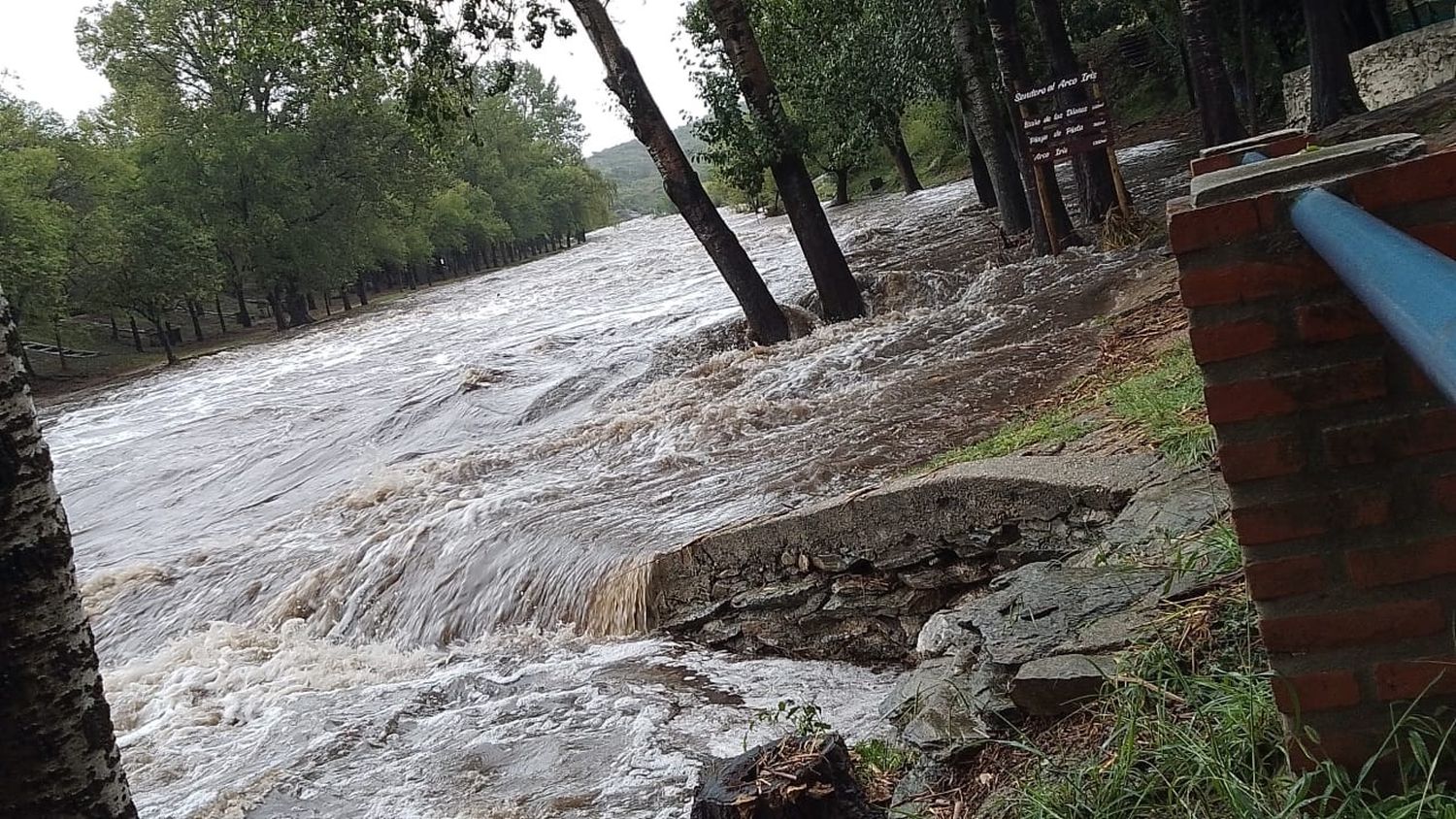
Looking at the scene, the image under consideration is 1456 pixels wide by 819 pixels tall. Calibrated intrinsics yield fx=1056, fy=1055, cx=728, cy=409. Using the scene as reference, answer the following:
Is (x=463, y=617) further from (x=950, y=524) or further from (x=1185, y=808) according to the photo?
(x=1185, y=808)

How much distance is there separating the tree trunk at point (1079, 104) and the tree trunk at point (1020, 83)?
556 millimetres

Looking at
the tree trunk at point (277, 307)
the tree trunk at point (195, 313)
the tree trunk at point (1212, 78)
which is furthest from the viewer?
the tree trunk at point (277, 307)

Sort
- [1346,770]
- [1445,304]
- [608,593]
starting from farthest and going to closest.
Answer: [608,593], [1346,770], [1445,304]

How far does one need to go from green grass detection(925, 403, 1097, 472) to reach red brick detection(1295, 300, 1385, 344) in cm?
355

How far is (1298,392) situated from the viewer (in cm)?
183

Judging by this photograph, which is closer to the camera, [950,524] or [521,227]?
[950,524]

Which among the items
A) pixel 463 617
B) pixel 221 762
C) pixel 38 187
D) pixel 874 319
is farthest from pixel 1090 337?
pixel 38 187

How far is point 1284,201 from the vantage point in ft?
5.89

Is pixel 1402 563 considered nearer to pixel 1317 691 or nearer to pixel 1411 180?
pixel 1317 691

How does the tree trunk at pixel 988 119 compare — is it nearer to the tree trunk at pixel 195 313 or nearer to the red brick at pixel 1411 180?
the red brick at pixel 1411 180

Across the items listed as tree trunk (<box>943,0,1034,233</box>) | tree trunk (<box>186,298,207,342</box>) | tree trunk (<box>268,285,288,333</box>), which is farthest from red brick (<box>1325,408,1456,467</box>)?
tree trunk (<box>268,285,288,333</box>)

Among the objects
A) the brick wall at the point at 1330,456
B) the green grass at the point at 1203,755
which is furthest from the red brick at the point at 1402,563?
the green grass at the point at 1203,755

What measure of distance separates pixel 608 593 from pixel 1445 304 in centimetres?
547

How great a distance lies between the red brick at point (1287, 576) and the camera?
187 centimetres
